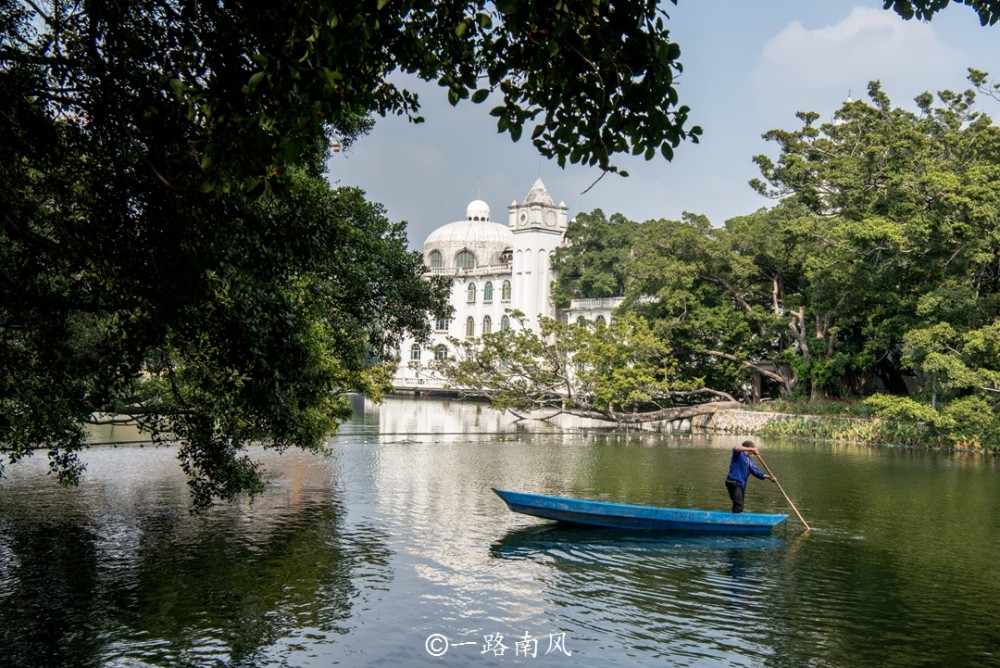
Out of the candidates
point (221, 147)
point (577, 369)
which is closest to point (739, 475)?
point (221, 147)

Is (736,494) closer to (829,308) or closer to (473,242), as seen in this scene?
(829,308)

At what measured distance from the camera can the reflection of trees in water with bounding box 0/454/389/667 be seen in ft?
29.4

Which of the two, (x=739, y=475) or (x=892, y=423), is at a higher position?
(x=892, y=423)

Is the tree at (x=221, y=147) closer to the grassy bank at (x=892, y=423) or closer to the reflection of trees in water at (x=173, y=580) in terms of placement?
the reflection of trees in water at (x=173, y=580)

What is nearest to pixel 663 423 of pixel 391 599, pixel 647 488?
pixel 647 488

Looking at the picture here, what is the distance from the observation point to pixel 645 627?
9.86 meters

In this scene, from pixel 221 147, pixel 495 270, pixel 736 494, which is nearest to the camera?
pixel 221 147

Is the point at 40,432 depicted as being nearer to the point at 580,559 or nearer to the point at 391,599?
the point at 391,599

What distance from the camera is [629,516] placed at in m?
14.4

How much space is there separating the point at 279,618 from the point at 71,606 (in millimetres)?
2139

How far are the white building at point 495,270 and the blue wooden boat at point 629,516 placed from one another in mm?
43262

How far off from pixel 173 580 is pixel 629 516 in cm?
643

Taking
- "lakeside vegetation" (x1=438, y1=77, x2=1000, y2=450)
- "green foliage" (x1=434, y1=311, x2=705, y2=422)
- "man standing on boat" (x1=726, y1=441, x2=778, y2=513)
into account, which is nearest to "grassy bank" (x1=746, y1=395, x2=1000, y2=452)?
"lakeside vegetation" (x1=438, y1=77, x2=1000, y2=450)

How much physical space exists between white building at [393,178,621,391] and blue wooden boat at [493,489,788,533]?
43.3m
